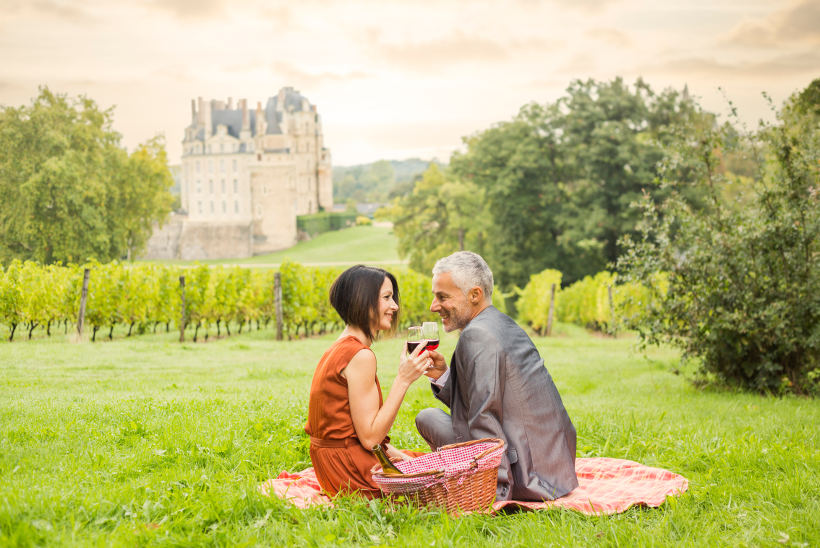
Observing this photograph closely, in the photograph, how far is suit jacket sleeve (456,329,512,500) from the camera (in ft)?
11.8

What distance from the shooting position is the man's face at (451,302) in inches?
150

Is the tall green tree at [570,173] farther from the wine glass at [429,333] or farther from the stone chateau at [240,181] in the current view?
the stone chateau at [240,181]

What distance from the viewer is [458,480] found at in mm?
3463

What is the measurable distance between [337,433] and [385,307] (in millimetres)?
695

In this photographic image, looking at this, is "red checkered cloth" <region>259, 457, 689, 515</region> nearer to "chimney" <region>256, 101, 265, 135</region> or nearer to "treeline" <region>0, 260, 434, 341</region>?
"treeline" <region>0, 260, 434, 341</region>

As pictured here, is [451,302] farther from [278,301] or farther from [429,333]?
[278,301]

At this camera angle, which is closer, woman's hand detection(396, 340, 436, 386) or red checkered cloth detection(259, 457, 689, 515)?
woman's hand detection(396, 340, 436, 386)

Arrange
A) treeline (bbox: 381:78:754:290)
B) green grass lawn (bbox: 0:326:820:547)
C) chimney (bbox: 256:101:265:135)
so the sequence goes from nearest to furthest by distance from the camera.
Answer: green grass lawn (bbox: 0:326:820:547) → treeline (bbox: 381:78:754:290) → chimney (bbox: 256:101:265:135)

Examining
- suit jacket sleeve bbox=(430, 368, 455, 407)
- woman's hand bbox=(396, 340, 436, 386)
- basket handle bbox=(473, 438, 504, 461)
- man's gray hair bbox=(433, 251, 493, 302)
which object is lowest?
basket handle bbox=(473, 438, 504, 461)

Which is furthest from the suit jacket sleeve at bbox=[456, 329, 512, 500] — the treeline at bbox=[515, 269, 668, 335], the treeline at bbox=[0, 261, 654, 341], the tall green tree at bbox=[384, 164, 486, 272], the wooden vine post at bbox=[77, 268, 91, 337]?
the tall green tree at bbox=[384, 164, 486, 272]

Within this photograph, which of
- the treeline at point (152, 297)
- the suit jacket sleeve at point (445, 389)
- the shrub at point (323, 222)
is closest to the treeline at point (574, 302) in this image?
the treeline at point (152, 297)

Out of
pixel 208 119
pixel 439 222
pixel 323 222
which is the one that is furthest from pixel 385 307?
pixel 208 119

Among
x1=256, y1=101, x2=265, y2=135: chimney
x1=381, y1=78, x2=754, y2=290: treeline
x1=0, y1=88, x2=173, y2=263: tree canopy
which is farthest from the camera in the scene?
x1=256, y1=101, x2=265, y2=135: chimney

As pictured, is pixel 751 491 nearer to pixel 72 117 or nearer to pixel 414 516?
pixel 414 516
